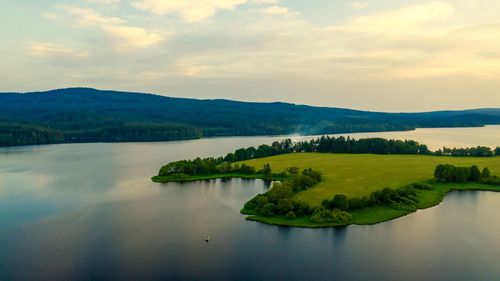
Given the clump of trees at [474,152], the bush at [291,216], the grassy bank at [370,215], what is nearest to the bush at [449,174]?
the grassy bank at [370,215]

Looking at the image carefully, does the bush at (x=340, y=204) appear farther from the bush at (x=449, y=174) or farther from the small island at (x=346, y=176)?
the bush at (x=449, y=174)

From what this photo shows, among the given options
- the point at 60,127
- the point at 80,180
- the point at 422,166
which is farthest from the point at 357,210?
the point at 60,127

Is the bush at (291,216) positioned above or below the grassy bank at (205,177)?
below

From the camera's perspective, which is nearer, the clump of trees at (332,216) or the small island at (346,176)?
the clump of trees at (332,216)

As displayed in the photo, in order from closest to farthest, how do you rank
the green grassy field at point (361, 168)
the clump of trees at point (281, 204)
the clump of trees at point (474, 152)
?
1. the clump of trees at point (281, 204)
2. the green grassy field at point (361, 168)
3. the clump of trees at point (474, 152)

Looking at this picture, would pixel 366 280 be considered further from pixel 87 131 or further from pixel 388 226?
pixel 87 131

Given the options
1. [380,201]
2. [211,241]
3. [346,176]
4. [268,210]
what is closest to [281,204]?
[268,210]

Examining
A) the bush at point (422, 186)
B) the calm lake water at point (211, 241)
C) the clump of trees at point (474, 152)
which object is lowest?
the calm lake water at point (211, 241)

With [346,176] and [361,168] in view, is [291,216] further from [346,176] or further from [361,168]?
[361,168]

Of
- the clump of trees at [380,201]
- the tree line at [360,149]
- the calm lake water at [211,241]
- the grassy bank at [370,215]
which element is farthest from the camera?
the tree line at [360,149]
